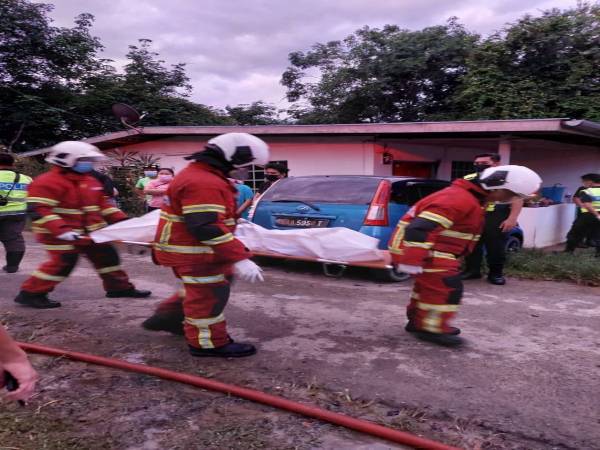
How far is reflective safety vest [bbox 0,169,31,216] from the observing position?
648cm

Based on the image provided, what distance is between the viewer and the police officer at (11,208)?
6.52 meters

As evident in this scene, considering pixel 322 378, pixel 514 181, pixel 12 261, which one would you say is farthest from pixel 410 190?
pixel 12 261

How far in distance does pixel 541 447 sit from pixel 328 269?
14.5 feet

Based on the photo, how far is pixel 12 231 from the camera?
677cm

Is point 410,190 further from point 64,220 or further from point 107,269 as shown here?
point 64,220

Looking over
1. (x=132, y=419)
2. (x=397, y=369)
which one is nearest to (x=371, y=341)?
(x=397, y=369)

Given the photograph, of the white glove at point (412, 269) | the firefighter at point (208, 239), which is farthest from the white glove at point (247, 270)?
the white glove at point (412, 269)

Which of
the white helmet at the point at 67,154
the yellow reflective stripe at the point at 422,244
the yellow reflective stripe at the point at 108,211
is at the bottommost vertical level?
the yellow reflective stripe at the point at 422,244

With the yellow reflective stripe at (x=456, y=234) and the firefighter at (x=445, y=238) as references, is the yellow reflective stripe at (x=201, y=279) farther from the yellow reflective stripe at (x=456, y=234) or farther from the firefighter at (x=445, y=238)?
the yellow reflective stripe at (x=456, y=234)

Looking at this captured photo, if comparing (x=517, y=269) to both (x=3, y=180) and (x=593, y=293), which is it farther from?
(x=3, y=180)

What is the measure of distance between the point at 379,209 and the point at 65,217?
11.7ft

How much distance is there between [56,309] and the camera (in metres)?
5.27

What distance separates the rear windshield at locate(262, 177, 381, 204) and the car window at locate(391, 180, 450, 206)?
0.28 m

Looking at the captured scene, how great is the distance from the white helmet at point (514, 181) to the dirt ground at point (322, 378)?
127 cm
